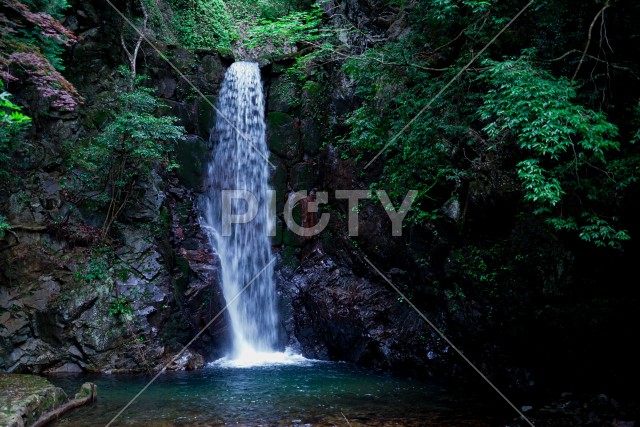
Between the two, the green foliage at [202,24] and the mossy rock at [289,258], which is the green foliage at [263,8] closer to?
the green foliage at [202,24]

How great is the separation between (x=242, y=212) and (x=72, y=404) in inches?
278

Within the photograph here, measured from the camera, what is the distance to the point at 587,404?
637 cm

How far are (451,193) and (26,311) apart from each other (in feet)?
30.0

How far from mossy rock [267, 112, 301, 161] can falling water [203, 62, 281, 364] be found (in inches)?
9.9

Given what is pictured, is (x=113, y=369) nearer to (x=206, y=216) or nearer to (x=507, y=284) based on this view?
(x=206, y=216)

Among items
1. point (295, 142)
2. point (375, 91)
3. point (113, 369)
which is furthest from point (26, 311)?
point (375, 91)

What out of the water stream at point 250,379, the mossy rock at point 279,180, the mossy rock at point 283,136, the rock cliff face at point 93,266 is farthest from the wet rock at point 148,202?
the mossy rock at point 283,136

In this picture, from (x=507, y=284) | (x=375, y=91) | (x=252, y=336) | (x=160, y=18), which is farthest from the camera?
(x=160, y=18)

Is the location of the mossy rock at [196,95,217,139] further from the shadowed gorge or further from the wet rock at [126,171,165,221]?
the wet rock at [126,171,165,221]

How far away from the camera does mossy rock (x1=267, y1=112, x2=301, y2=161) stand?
44.0 ft

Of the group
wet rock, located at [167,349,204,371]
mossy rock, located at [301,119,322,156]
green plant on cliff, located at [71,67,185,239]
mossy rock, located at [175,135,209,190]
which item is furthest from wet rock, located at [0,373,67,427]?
mossy rock, located at [301,119,322,156]

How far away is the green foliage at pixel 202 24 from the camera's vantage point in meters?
15.5

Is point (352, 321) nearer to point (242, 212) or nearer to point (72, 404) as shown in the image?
point (242, 212)

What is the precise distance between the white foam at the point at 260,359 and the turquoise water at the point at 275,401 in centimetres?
85
